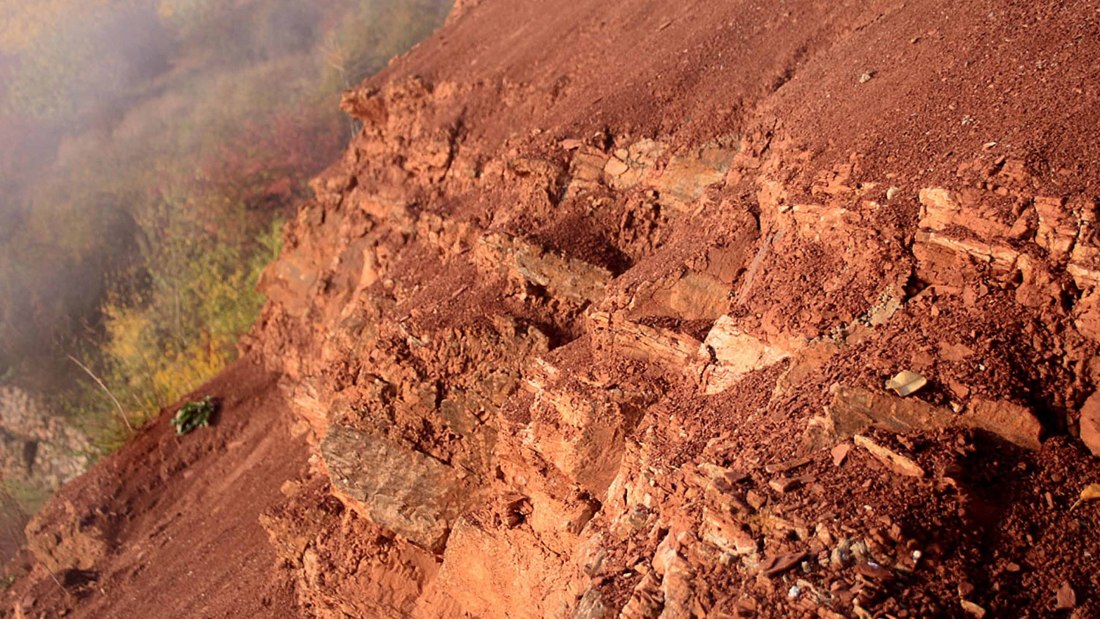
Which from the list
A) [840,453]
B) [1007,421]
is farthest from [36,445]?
[1007,421]

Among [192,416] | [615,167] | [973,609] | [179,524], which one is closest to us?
[973,609]

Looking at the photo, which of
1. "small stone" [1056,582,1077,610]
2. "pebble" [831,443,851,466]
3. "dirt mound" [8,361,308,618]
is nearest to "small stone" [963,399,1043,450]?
"pebble" [831,443,851,466]

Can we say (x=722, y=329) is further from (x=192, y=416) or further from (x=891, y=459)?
(x=192, y=416)

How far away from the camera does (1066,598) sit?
525cm

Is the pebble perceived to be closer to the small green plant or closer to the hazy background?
the small green plant

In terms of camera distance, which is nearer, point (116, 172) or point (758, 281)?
point (758, 281)

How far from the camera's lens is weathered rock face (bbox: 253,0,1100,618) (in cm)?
570

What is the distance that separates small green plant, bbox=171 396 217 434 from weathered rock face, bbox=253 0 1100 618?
124 inches

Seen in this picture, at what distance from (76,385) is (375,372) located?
1792cm

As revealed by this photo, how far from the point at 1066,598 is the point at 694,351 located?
11.1 ft

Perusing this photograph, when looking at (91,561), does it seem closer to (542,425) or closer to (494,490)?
(494,490)

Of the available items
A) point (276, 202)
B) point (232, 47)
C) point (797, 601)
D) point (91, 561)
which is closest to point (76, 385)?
point (276, 202)

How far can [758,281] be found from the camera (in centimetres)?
770

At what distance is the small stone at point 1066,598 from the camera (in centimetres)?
524
